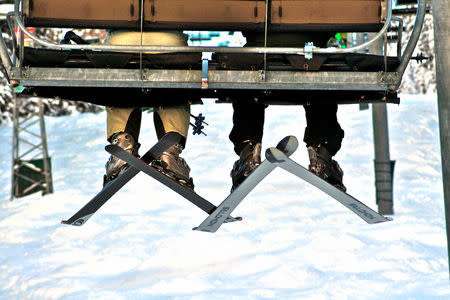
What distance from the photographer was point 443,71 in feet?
22.9

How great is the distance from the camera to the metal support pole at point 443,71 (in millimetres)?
6867

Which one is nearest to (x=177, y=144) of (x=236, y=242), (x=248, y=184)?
(x=248, y=184)

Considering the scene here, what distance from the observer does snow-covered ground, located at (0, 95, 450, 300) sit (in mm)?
12344

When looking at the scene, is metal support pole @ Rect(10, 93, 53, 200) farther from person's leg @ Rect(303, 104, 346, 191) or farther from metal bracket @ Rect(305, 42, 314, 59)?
metal bracket @ Rect(305, 42, 314, 59)

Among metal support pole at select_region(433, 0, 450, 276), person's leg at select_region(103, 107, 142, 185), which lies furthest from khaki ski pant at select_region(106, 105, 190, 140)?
metal support pole at select_region(433, 0, 450, 276)

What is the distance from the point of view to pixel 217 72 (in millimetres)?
4816

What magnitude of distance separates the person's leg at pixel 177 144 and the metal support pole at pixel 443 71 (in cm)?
223

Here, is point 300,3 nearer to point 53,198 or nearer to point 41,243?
point 41,243

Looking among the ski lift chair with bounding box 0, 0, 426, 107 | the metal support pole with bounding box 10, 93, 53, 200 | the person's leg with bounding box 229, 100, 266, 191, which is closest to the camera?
the ski lift chair with bounding box 0, 0, 426, 107

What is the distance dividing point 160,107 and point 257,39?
2.43 feet

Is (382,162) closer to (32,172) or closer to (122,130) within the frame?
(32,172)

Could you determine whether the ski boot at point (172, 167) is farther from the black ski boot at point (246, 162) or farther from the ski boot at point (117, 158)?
the black ski boot at point (246, 162)

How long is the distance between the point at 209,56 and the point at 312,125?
1087mm

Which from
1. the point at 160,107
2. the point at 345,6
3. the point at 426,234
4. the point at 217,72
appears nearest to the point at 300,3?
the point at 345,6
